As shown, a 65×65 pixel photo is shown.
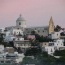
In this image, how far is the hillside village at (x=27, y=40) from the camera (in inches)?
729

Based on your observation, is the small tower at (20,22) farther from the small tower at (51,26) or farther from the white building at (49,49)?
the white building at (49,49)

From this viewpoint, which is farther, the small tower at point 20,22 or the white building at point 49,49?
the small tower at point 20,22

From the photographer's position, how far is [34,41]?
2123cm

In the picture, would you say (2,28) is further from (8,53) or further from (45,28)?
(8,53)

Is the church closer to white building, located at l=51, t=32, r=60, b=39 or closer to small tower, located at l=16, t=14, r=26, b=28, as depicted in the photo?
small tower, located at l=16, t=14, r=26, b=28

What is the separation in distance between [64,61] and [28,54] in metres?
2.77

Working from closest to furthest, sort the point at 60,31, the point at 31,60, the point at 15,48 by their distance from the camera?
the point at 31,60, the point at 15,48, the point at 60,31

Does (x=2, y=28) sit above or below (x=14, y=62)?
above

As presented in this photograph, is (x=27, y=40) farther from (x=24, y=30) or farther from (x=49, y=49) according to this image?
(x=24, y=30)

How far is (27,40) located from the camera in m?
21.1

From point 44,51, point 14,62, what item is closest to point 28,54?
point 44,51

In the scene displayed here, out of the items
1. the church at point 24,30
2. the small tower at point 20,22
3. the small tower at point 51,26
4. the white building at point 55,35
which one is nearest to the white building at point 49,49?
the white building at point 55,35

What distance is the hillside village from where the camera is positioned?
60.7 feet

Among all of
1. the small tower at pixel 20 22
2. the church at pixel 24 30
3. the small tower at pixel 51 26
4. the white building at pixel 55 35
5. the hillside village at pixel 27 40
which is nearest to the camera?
the hillside village at pixel 27 40
